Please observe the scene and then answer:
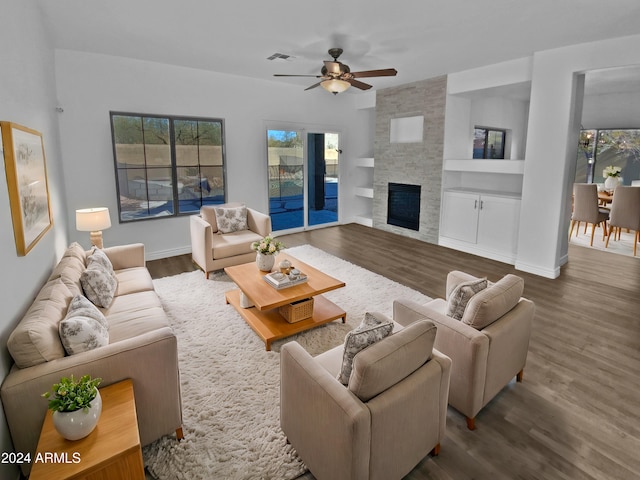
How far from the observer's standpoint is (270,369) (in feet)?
9.37

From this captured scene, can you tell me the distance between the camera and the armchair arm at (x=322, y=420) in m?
1.53

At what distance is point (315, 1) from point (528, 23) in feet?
7.37

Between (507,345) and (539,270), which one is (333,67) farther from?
(539,270)

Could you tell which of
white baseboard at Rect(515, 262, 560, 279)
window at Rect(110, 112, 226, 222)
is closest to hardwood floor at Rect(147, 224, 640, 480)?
white baseboard at Rect(515, 262, 560, 279)

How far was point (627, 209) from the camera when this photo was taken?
5891mm

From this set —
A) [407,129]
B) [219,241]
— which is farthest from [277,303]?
[407,129]

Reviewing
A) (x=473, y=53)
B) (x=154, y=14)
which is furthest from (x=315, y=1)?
(x=473, y=53)

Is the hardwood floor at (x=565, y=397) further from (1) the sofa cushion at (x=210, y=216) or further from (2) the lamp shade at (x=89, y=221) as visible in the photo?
(2) the lamp shade at (x=89, y=221)

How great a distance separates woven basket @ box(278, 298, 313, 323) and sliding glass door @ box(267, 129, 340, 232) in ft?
13.1

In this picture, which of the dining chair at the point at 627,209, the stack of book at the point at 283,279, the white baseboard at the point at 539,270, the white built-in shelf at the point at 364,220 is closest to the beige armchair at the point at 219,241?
the stack of book at the point at 283,279

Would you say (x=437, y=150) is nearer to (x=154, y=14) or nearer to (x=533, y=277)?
(x=533, y=277)

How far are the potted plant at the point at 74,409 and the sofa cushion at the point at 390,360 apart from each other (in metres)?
1.13

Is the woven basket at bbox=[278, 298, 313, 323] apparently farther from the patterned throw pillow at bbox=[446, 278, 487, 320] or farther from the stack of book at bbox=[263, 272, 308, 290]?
the patterned throw pillow at bbox=[446, 278, 487, 320]

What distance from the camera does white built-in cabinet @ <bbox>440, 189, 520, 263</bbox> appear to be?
5504 millimetres
